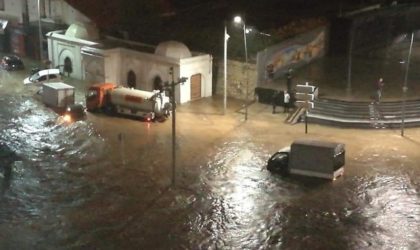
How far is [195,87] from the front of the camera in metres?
49.1

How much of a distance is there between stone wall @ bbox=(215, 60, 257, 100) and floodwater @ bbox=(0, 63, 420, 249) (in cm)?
438

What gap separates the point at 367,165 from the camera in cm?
3525

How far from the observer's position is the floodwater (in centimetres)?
2705

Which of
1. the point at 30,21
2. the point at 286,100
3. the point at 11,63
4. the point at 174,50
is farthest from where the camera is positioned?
the point at 30,21

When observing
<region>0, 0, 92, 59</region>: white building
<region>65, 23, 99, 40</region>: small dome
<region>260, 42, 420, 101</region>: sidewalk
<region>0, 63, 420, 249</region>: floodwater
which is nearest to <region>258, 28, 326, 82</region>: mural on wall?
<region>260, 42, 420, 101</region>: sidewalk

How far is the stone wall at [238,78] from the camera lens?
157 ft

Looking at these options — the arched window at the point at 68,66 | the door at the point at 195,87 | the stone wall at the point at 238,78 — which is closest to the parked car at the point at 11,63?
the arched window at the point at 68,66

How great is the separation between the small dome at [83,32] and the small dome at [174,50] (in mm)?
9405

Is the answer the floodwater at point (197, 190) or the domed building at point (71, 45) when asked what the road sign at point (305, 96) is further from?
the domed building at point (71, 45)

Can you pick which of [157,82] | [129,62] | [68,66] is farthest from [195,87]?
[68,66]

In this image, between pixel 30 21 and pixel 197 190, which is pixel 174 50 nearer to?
pixel 197 190

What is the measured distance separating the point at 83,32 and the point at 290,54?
59.6 feet

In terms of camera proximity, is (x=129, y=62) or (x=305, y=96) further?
(x=129, y=62)

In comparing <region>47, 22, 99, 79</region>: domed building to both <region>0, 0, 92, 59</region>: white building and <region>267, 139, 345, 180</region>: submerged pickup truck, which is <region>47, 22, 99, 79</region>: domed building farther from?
<region>267, 139, 345, 180</region>: submerged pickup truck
